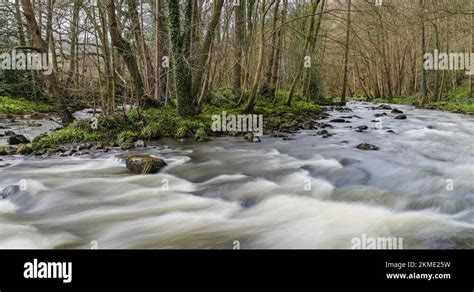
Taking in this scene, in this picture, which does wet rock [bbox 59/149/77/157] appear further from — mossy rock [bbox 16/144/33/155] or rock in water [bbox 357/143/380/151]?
rock in water [bbox 357/143/380/151]

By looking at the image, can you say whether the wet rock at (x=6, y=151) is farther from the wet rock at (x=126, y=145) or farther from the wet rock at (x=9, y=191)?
the wet rock at (x=9, y=191)

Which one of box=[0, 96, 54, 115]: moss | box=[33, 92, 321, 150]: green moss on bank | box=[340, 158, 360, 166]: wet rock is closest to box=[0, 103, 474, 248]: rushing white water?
box=[340, 158, 360, 166]: wet rock

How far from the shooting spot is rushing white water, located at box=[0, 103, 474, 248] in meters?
5.20

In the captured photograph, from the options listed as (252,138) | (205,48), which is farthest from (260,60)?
(252,138)

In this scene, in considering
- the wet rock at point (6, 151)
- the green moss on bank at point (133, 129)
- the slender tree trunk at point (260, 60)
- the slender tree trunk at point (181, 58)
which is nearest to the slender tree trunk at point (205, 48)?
the slender tree trunk at point (181, 58)

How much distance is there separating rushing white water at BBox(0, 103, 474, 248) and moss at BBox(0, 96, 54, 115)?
11.2 m

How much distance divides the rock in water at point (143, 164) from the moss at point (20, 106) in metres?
13.5

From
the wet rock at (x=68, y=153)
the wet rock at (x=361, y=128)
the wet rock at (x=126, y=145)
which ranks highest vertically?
the wet rock at (x=361, y=128)

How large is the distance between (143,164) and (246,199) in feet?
8.66

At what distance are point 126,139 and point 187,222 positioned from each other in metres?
6.15

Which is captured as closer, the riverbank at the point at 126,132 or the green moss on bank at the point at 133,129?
the riverbank at the point at 126,132

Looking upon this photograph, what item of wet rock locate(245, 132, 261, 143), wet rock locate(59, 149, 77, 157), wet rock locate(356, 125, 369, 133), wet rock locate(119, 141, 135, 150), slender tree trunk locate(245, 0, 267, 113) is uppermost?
slender tree trunk locate(245, 0, 267, 113)

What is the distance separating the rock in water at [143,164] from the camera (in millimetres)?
8188
